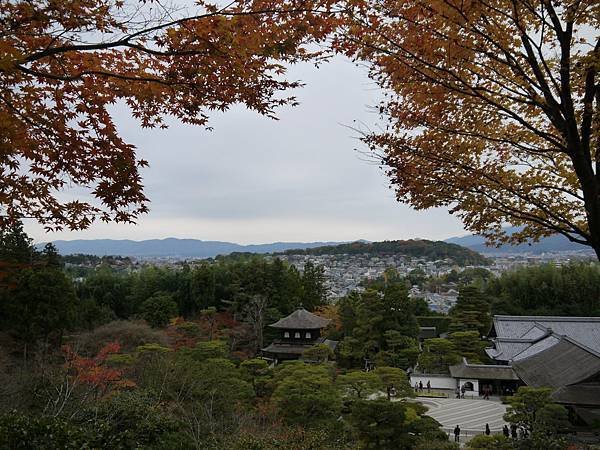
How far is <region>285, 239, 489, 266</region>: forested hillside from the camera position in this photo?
103 meters

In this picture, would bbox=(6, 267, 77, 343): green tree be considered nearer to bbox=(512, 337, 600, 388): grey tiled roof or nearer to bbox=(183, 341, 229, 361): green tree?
bbox=(183, 341, 229, 361): green tree

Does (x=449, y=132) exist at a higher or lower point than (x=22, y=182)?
higher

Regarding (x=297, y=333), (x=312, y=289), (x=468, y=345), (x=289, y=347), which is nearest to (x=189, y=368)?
(x=289, y=347)

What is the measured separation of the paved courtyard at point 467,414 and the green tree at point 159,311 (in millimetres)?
15246

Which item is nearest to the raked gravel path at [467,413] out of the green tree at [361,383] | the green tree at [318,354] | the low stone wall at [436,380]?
the low stone wall at [436,380]

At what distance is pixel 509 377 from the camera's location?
17.7m

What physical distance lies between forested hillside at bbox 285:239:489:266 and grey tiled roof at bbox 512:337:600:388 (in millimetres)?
87085

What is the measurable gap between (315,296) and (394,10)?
28.9 meters

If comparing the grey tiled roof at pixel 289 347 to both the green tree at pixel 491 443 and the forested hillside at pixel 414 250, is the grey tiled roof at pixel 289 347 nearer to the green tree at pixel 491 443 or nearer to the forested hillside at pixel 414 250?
the green tree at pixel 491 443

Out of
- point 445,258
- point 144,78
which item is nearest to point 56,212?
point 144,78

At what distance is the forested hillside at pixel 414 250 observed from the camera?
339ft

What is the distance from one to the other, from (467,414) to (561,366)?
3.83 metres

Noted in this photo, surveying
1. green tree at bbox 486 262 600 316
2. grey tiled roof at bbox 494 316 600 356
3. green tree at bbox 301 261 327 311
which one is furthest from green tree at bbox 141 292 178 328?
green tree at bbox 486 262 600 316

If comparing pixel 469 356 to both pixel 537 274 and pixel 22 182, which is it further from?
pixel 22 182
